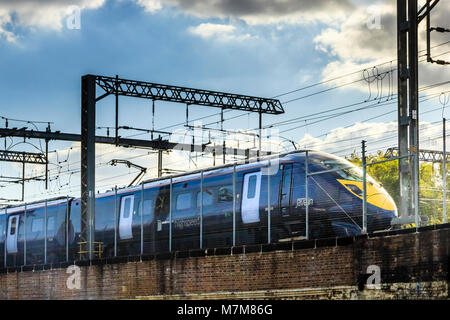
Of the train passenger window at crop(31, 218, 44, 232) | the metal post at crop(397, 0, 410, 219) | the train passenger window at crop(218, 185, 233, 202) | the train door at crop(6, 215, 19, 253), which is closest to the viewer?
the metal post at crop(397, 0, 410, 219)

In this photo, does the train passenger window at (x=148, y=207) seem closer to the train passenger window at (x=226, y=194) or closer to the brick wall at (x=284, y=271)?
the brick wall at (x=284, y=271)

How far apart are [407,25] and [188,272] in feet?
32.6

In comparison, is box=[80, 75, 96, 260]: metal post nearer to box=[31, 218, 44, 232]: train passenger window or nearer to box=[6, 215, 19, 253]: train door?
box=[31, 218, 44, 232]: train passenger window

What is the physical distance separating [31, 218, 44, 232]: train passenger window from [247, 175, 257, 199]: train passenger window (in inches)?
533

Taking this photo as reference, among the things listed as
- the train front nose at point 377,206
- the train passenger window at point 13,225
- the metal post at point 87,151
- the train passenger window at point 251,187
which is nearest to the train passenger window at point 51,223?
the train passenger window at point 13,225

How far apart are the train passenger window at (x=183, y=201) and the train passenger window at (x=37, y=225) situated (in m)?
9.81

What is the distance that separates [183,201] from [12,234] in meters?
13.5

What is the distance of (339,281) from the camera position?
2180 cm

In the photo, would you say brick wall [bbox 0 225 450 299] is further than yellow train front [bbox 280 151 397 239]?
No

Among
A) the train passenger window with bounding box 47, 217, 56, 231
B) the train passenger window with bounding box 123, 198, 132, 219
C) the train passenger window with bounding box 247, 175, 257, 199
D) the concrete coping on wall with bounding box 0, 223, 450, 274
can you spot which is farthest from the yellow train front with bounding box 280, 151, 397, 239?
the train passenger window with bounding box 47, 217, 56, 231

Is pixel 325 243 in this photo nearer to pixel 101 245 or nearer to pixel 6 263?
pixel 101 245

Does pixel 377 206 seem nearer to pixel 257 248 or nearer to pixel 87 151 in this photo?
pixel 257 248

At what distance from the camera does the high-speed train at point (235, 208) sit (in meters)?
25.0

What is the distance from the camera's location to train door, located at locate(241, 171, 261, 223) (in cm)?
2698
